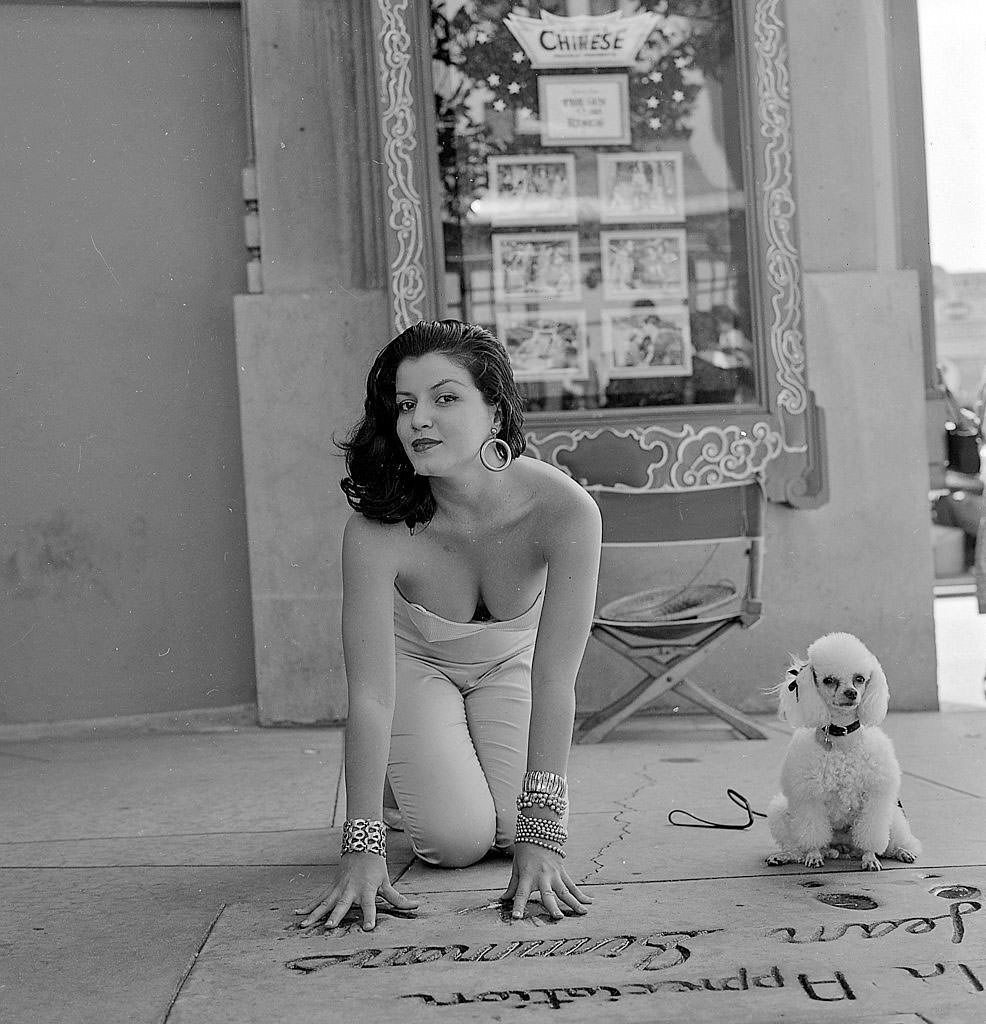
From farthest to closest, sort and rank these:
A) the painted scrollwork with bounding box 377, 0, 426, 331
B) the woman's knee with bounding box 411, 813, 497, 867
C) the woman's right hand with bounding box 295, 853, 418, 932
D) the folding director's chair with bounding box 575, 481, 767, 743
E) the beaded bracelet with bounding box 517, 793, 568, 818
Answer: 1. the painted scrollwork with bounding box 377, 0, 426, 331
2. the folding director's chair with bounding box 575, 481, 767, 743
3. the woman's knee with bounding box 411, 813, 497, 867
4. the beaded bracelet with bounding box 517, 793, 568, 818
5. the woman's right hand with bounding box 295, 853, 418, 932

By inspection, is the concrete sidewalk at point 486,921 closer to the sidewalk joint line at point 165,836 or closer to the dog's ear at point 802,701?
the sidewalk joint line at point 165,836

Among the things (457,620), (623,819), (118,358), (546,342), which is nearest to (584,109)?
(546,342)

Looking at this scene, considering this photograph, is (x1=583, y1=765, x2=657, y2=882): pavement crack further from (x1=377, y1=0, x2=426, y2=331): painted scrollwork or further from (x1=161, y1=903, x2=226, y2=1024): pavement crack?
(x1=377, y1=0, x2=426, y2=331): painted scrollwork

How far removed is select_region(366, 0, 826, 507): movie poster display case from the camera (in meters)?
4.80

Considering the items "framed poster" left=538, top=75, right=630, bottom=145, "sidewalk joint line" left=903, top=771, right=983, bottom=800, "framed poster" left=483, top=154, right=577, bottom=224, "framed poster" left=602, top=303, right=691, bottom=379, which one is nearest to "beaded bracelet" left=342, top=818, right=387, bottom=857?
"sidewalk joint line" left=903, top=771, right=983, bottom=800

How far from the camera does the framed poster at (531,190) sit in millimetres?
4859

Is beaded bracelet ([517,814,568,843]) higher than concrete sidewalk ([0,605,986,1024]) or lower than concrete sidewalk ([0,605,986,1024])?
higher

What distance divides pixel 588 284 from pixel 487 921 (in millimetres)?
2934

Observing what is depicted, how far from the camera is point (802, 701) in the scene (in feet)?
8.84

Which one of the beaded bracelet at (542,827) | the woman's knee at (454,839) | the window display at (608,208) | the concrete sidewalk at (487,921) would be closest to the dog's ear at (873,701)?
the concrete sidewalk at (487,921)

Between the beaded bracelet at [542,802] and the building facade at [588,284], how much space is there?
239cm

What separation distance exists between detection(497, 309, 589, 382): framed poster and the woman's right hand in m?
2.69

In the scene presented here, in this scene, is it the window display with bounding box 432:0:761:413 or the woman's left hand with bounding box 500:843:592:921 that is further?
the window display with bounding box 432:0:761:413

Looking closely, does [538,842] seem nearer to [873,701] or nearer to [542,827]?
[542,827]
